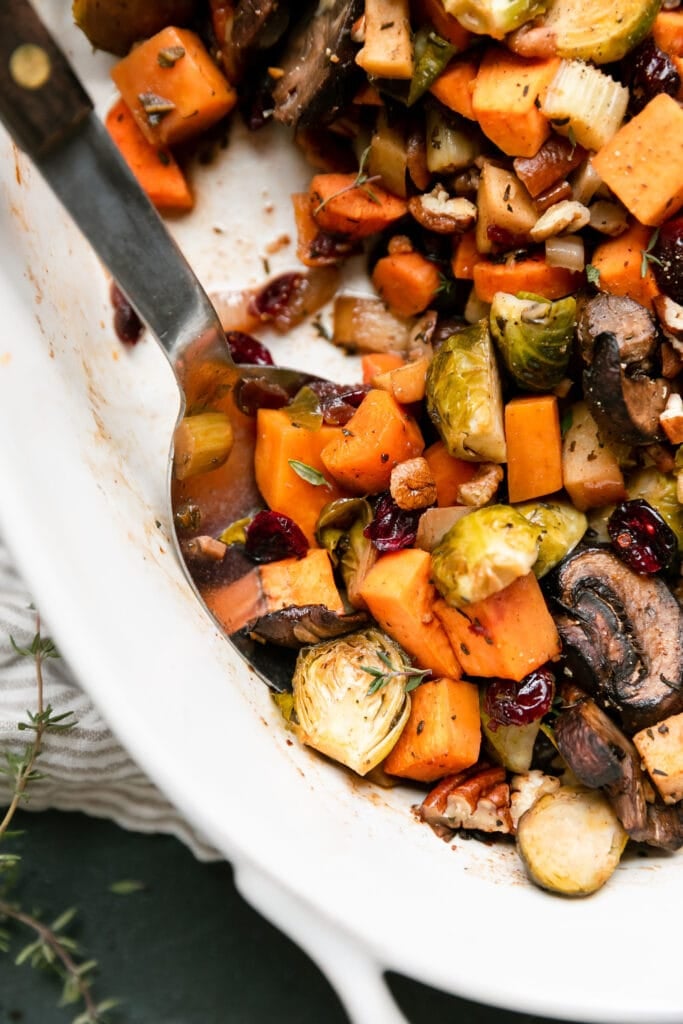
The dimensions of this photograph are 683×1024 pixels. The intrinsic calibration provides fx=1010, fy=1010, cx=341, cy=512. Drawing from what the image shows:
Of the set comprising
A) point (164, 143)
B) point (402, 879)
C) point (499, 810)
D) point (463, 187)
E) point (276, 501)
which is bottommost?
point (499, 810)

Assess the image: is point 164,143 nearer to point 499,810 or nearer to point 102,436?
point 102,436

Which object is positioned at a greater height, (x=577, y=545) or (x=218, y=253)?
(x=218, y=253)

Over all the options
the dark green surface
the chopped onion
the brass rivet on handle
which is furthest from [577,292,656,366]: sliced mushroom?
the dark green surface

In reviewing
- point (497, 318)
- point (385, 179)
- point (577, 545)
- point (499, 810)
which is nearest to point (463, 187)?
point (385, 179)

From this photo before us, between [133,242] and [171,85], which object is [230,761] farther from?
[171,85]

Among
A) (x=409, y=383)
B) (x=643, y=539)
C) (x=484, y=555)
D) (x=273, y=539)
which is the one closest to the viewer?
(x=484, y=555)

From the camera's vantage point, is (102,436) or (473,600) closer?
(473,600)

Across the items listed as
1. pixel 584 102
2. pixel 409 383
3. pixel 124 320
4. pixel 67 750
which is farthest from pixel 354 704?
pixel 584 102
